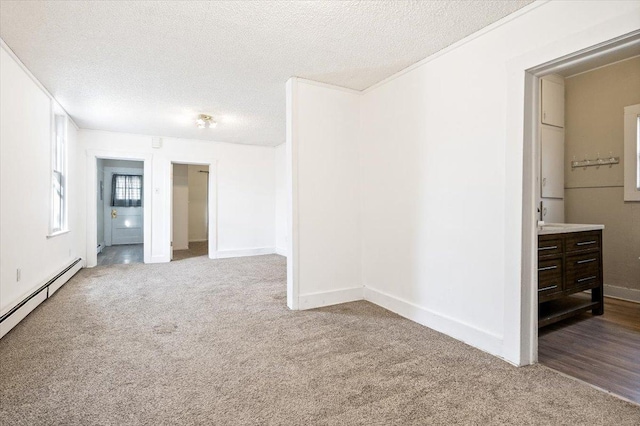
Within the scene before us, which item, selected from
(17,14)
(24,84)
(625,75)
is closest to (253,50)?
(17,14)

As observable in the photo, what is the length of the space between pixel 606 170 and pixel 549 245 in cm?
204

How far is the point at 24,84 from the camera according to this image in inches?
121

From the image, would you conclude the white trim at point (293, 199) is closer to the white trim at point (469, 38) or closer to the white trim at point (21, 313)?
the white trim at point (469, 38)

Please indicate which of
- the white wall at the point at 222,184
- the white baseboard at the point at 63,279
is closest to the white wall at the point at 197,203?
the white wall at the point at 222,184

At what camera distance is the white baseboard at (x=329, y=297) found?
324cm

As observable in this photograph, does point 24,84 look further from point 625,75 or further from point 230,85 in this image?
point 625,75

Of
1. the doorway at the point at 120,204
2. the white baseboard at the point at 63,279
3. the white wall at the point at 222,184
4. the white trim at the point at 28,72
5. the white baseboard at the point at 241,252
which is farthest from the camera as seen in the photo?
the doorway at the point at 120,204

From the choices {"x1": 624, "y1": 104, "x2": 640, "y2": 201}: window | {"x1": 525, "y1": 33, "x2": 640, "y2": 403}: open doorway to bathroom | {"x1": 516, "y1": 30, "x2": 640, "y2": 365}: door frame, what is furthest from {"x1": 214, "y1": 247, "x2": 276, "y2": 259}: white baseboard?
{"x1": 624, "y1": 104, "x2": 640, "y2": 201}: window

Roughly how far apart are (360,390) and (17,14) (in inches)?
133

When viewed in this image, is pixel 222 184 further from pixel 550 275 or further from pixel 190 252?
pixel 550 275

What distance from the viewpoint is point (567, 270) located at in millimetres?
2740

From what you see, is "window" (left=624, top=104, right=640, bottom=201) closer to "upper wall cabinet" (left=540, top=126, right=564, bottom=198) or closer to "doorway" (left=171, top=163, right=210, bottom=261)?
"upper wall cabinet" (left=540, top=126, right=564, bottom=198)

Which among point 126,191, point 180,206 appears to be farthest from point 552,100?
point 126,191

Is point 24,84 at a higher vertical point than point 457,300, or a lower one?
higher
